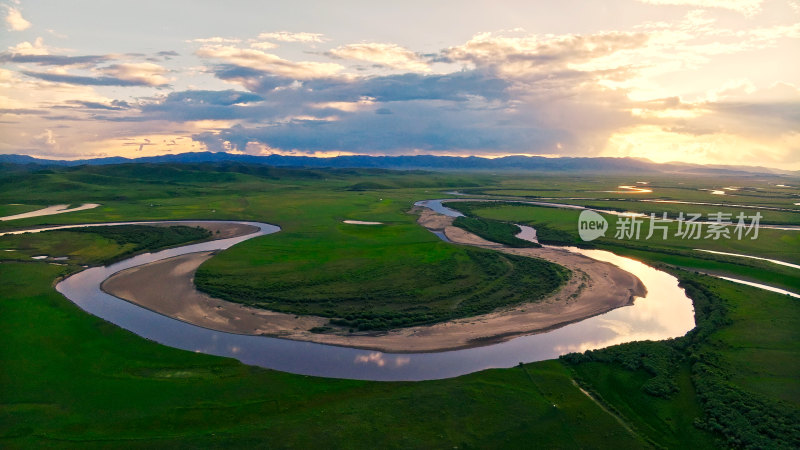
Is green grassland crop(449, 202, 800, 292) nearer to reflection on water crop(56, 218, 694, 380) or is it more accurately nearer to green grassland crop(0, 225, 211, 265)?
reflection on water crop(56, 218, 694, 380)

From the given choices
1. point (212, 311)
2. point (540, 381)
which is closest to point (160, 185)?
point (212, 311)

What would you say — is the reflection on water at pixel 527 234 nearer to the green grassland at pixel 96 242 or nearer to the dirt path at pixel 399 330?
the dirt path at pixel 399 330

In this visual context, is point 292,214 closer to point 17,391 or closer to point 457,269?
point 457,269

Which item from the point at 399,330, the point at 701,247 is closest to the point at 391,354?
the point at 399,330

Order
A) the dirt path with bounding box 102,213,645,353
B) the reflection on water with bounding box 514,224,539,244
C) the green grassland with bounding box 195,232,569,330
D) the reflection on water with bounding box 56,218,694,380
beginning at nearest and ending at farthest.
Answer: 1. the reflection on water with bounding box 56,218,694,380
2. the dirt path with bounding box 102,213,645,353
3. the green grassland with bounding box 195,232,569,330
4. the reflection on water with bounding box 514,224,539,244

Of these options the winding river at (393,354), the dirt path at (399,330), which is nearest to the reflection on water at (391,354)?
the winding river at (393,354)

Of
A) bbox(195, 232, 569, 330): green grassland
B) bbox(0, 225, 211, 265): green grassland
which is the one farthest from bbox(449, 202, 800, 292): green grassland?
bbox(0, 225, 211, 265): green grassland

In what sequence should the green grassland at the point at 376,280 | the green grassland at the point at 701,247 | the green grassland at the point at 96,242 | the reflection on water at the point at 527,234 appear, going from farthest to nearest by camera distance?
the reflection on water at the point at 527,234 < the green grassland at the point at 96,242 < the green grassland at the point at 701,247 < the green grassland at the point at 376,280
